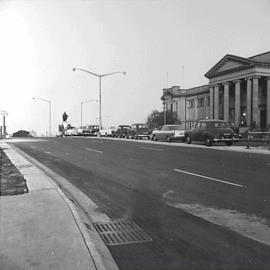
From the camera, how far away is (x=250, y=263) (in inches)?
185

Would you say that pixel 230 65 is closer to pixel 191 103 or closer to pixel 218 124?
pixel 191 103

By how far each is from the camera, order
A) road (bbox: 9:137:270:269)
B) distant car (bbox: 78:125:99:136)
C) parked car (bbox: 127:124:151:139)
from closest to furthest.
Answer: road (bbox: 9:137:270:269) < parked car (bbox: 127:124:151:139) < distant car (bbox: 78:125:99:136)

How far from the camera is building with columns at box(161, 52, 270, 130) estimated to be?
A: 211 feet

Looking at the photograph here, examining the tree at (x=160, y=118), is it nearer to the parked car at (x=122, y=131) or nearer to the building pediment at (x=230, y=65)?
the building pediment at (x=230, y=65)

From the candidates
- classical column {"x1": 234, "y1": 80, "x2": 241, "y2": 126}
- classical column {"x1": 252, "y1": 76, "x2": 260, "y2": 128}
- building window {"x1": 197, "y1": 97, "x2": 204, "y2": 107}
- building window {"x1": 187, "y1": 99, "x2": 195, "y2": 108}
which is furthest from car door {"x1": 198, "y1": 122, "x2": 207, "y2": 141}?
building window {"x1": 187, "y1": 99, "x2": 195, "y2": 108}

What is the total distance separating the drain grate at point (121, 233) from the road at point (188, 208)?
0.14 metres

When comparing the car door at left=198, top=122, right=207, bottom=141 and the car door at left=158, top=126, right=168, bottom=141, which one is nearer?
the car door at left=198, top=122, right=207, bottom=141

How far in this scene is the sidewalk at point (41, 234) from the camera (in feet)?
15.8

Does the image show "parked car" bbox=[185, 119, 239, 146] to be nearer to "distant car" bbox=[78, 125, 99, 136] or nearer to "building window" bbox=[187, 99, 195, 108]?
"distant car" bbox=[78, 125, 99, 136]

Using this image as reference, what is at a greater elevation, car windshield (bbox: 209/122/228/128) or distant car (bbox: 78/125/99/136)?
car windshield (bbox: 209/122/228/128)

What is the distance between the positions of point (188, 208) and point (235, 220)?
3.96 ft

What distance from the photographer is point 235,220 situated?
6637mm

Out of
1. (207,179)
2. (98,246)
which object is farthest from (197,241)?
(207,179)

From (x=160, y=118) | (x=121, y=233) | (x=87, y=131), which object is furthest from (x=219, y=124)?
(x=160, y=118)
